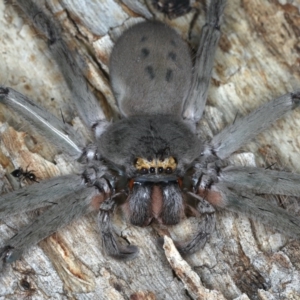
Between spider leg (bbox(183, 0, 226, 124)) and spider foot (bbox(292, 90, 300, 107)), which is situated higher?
spider leg (bbox(183, 0, 226, 124))

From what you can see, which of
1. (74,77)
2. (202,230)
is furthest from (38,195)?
(202,230)

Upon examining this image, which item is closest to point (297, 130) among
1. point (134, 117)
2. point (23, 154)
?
point (134, 117)

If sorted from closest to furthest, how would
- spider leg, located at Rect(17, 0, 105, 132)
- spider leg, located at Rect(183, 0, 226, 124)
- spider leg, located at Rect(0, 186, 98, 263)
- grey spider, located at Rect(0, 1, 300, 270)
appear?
spider leg, located at Rect(0, 186, 98, 263)
grey spider, located at Rect(0, 1, 300, 270)
spider leg, located at Rect(17, 0, 105, 132)
spider leg, located at Rect(183, 0, 226, 124)

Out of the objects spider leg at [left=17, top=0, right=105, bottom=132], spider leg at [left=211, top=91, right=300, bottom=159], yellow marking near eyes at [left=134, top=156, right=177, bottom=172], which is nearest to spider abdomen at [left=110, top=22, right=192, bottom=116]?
spider leg at [left=17, top=0, right=105, bottom=132]

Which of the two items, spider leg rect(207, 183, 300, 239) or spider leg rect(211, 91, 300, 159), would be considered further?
spider leg rect(211, 91, 300, 159)

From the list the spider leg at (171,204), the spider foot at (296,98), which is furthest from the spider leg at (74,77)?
the spider foot at (296,98)

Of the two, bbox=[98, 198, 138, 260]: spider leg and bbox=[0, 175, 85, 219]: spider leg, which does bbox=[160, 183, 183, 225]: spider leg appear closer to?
bbox=[98, 198, 138, 260]: spider leg
